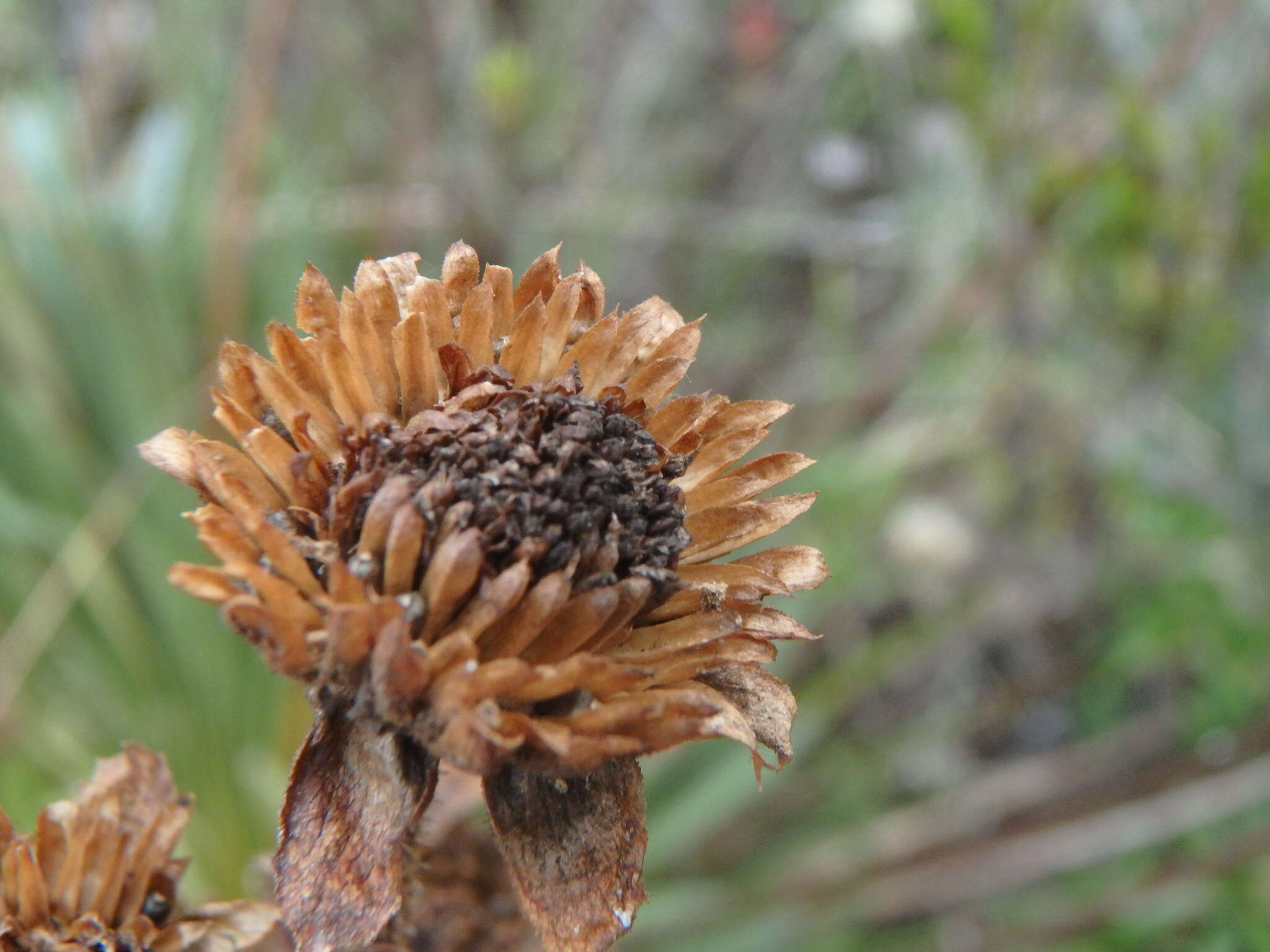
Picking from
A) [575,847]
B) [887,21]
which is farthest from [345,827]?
[887,21]

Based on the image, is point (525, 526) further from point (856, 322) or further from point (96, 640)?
point (856, 322)

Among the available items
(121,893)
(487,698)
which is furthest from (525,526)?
(121,893)

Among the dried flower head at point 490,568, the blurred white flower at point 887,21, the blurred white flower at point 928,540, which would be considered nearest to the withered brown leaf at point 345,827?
the dried flower head at point 490,568

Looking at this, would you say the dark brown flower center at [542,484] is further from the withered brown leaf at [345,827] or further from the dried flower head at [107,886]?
the dried flower head at [107,886]

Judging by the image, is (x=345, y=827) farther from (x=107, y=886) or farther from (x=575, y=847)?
(x=107, y=886)

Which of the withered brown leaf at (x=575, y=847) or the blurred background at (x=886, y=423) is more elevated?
the blurred background at (x=886, y=423)

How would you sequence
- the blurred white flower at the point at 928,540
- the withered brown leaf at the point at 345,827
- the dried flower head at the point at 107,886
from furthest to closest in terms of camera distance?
the blurred white flower at the point at 928,540
the dried flower head at the point at 107,886
the withered brown leaf at the point at 345,827

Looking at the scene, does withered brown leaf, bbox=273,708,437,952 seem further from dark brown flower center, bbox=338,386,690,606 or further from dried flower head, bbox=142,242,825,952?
dark brown flower center, bbox=338,386,690,606
